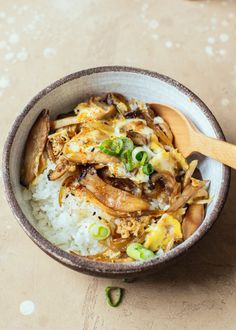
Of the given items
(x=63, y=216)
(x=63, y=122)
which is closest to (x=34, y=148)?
(x=63, y=122)

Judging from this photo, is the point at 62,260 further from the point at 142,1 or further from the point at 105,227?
the point at 142,1

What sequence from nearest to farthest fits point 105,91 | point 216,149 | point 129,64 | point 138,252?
point 138,252 < point 216,149 < point 105,91 < point 129,64

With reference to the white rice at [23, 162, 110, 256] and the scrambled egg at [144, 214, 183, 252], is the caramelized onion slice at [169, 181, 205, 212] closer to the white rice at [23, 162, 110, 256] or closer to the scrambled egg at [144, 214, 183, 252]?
the scrambled egg at [144, 214, 183, 252]

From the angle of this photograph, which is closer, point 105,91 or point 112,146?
point 112,146

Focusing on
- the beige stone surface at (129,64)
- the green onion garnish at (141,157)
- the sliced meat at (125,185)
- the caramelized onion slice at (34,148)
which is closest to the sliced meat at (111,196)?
the sliced meat at (125,185)

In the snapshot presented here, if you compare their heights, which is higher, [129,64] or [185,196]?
[129,64]

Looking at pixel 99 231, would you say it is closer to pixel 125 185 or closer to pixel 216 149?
pixel 125 185

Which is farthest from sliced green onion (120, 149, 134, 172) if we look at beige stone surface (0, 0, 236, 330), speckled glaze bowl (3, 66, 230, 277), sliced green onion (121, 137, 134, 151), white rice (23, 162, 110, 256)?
beige stone surface (0, 0, 236, 330)
